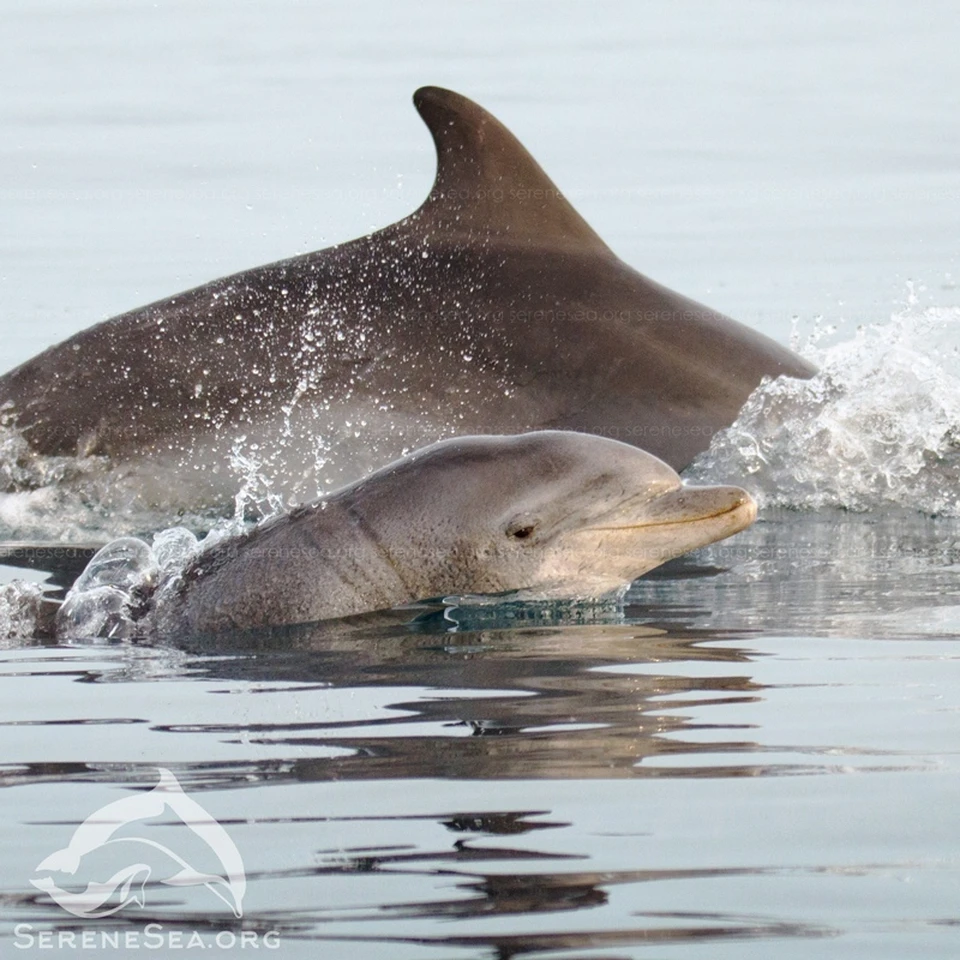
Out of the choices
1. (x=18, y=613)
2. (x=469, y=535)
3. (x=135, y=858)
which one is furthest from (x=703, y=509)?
(x=135, y=858)

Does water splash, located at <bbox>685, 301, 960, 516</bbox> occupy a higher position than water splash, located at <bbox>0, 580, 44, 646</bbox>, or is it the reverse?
water splash, located at <bbox>685, 301, 960, 516</bbox>

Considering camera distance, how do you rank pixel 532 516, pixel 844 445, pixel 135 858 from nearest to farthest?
pixel 135 858 < pixel 532 516 < pixel 844 445

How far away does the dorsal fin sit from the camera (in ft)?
42.8

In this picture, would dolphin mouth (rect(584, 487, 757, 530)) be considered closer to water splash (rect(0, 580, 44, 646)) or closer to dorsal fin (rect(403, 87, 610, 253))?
water splash (rect(0, 580, 44, 646))

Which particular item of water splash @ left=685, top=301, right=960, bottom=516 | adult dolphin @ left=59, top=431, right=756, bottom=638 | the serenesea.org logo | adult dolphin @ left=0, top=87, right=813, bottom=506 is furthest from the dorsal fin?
the serenesea.org logo

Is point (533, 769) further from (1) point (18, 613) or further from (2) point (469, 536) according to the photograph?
(1) point (18, 613)

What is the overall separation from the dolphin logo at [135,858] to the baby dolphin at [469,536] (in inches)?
118

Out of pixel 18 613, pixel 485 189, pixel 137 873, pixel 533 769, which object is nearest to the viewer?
pixel 137 873

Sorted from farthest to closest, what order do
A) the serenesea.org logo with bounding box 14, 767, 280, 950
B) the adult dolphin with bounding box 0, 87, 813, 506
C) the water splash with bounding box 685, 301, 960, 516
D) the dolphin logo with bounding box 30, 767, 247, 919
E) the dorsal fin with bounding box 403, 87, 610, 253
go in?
1. the dorsal fin with bounding box 403, 87, 610, 253
2. the adult dolphin with bounding box 0, 87, 813, 506
3. the water splash with bounding box 685, 301, 960, 516
4. the dolphin logo with bounding box 30, 767, 247, 919
5. the serenesea.org logo with bounding box 14, 767, 280, 950

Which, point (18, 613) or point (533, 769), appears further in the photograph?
point (18, 613)

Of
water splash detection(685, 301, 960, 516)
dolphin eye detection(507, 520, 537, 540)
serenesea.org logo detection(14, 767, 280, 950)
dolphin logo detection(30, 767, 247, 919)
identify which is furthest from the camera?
water splash detection(685, 301, 960, 516)

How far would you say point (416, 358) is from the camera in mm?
12875

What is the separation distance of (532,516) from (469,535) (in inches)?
10.8

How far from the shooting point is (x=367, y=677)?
716cm
